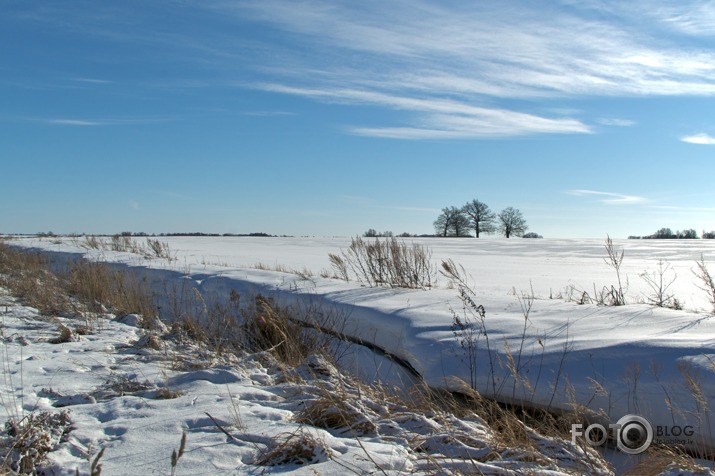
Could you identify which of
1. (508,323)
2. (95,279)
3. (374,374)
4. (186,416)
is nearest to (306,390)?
(186,416)

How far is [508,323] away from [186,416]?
9.56 feet

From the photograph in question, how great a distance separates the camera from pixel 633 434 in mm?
3141

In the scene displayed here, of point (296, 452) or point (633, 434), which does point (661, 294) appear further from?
point (296, 452)

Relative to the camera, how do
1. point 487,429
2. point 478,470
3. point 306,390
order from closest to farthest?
point 478,470
point 487,429
point 306,390

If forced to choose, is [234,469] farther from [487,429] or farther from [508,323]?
[508,323]

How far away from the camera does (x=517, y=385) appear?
382cm

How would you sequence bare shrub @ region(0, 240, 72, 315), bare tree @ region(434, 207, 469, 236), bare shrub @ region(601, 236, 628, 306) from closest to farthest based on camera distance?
bare shrub @ region(601, 236, 628, 306) → bare shrub @ region(0, 240, 72, 315) → bare tree @ region(434, 207, 469, 236)

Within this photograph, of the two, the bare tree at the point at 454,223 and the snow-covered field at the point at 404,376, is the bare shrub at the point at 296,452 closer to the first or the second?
the snow-covered field at the point at 404,376

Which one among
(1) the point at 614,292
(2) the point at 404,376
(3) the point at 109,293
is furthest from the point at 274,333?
(1) the point at 614,292

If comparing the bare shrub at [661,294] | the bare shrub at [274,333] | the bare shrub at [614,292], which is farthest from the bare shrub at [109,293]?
the bare shrub at [661,294]

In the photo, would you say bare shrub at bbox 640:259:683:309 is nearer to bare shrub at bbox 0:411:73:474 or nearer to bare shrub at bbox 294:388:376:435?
bare shrub at bbox 294:388:376:435

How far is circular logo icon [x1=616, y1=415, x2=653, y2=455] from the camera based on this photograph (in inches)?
117

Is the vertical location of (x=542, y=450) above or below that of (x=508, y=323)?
below

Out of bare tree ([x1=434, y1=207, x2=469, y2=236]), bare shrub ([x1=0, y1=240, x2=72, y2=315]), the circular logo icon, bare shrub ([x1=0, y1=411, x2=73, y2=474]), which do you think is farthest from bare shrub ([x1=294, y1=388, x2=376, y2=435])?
bare tree ([x1=434, y1=207, x2=469, y2=236])
